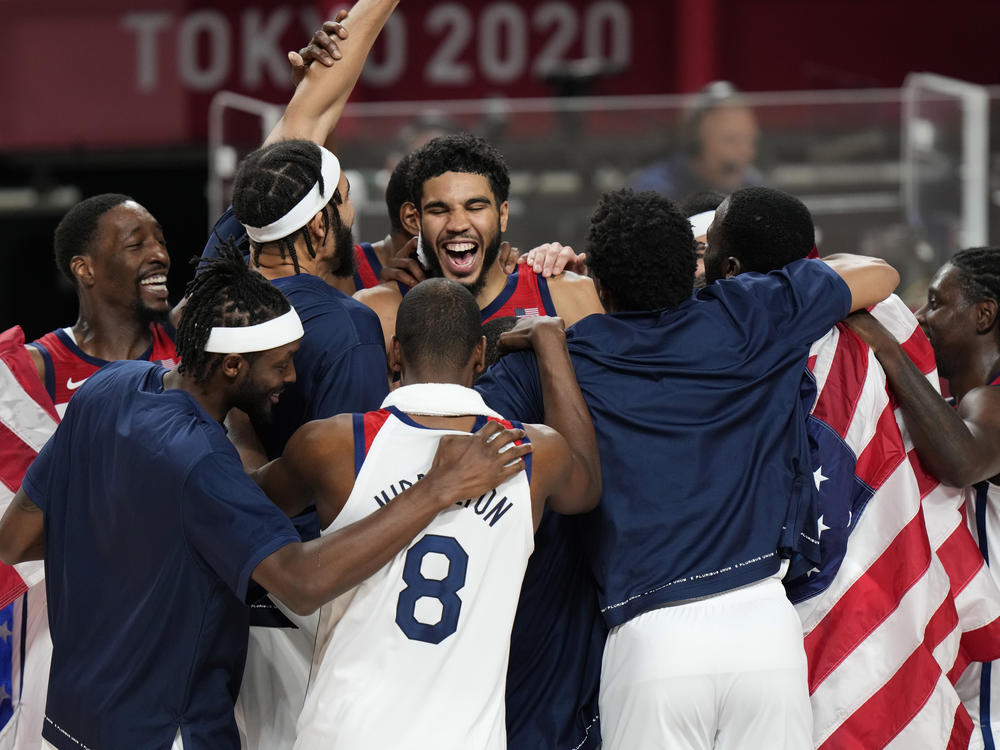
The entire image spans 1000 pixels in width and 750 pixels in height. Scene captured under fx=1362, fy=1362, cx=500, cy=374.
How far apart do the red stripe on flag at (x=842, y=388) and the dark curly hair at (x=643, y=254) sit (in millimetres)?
495

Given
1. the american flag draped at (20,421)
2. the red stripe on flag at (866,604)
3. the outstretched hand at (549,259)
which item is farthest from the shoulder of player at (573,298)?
the american flag draped at (20,421)

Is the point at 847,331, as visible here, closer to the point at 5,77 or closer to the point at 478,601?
the point at 478,601

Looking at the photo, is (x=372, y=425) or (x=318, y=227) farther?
Result: (x=318, y=227)

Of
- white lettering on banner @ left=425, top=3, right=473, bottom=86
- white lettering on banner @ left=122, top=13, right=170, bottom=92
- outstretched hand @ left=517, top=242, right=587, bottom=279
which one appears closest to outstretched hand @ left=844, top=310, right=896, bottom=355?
outstretched hand @ left=517, top=242, right=587, bottom=279

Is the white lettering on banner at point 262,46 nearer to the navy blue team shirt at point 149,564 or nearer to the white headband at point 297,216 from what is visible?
the white headband at point 297,216

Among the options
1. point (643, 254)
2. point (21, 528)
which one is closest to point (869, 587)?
point (643, 254)

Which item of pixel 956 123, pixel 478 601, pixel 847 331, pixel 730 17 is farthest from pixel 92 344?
pixel 730 17

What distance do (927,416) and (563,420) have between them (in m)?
1.12

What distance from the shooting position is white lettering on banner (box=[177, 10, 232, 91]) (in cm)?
1112

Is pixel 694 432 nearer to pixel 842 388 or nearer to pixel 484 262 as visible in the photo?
pixel 842 388

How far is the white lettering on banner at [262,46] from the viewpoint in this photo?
11125 millimetres

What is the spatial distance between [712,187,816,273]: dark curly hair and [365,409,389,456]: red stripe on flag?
1.22 meters

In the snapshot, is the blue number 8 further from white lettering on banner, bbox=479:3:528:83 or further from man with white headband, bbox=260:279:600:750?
white lettering on banner, bbox=479:3:528:83

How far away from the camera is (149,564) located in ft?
10.1
